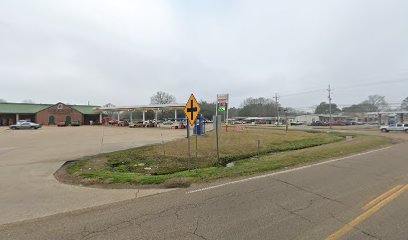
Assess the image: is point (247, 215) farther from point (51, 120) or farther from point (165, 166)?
point (51, 120)

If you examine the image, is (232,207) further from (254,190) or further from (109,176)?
(109,176)

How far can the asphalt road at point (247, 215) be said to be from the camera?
3787mm

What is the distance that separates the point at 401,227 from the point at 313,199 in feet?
5.47

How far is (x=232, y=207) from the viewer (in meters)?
4.93

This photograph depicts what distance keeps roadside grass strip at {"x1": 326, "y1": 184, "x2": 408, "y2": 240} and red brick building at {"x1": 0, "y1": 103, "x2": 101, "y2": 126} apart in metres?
64.8

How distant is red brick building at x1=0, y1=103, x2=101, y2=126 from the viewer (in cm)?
5244

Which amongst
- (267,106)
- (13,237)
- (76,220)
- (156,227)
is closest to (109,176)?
(76,220)

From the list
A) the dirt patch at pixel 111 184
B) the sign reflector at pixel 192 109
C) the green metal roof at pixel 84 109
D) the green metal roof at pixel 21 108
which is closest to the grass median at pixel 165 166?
the dirt patch at pixel 111 184

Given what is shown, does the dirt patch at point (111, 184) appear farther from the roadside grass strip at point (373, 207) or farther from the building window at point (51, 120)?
the building window at point (51, 120)

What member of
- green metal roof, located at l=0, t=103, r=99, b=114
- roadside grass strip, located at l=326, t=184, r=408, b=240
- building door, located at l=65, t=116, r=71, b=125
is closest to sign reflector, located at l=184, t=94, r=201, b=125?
roadside grass strip, located at l=326, t=184, r=408, b=240

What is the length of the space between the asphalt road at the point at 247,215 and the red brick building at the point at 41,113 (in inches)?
2433

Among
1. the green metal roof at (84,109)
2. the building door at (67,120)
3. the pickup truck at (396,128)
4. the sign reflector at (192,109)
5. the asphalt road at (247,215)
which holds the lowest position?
the pickup truck at (396,128)

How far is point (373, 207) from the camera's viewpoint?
4773mm

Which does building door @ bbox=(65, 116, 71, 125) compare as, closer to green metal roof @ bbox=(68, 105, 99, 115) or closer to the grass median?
green metal roof @ bbox=(68, 105, 99, 115)
